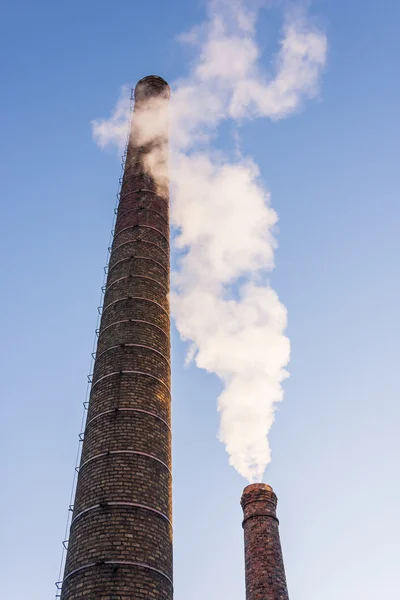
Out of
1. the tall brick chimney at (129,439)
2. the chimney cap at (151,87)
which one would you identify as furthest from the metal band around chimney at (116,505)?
the chimney cap at (151,87)

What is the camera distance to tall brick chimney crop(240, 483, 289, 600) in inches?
463

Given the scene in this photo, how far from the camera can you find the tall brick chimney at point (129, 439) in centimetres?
921

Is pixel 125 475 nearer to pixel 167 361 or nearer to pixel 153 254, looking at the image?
pixel 167 361

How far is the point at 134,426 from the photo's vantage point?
36.4 ft

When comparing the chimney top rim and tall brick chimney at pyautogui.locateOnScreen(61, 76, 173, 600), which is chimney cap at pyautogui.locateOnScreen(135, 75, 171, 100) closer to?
the chimney top rim

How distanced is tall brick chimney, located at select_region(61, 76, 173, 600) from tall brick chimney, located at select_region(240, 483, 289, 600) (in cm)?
278

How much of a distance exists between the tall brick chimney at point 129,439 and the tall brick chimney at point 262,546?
2.78 metres

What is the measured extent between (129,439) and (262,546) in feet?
13.4

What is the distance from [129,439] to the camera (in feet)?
35.6

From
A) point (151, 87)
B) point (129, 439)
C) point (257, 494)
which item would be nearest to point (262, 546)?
point (257, 494)

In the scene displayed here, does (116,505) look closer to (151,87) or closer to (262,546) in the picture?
(262,546)

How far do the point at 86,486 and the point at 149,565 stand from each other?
1911 mm

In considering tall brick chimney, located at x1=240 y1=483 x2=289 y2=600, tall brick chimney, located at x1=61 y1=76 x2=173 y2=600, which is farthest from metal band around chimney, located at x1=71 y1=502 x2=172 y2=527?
tall brick chimney, located at x1=240 y1=483 x2=289 y2=600

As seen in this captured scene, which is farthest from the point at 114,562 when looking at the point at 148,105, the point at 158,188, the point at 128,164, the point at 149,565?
the point at 148,105
